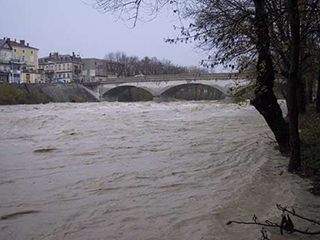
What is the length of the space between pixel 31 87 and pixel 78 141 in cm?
3778

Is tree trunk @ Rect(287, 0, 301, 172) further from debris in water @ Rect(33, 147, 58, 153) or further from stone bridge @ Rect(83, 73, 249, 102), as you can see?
stone bridge @ Rect(83, 73, 249, 102)

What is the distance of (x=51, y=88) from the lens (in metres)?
49.2

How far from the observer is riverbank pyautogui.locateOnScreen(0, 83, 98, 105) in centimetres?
4109

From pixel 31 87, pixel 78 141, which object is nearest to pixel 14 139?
pixel 78 141

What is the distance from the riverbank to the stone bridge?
2368mm

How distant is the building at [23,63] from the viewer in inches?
2559

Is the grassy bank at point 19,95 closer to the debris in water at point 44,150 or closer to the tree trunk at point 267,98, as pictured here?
the debris in water at point 44,150

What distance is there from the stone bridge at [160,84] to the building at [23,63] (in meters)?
15.8

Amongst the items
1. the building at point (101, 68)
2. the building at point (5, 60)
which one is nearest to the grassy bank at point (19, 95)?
the building at point (5, 60)

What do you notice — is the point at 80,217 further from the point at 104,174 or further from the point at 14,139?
the point at 14,139

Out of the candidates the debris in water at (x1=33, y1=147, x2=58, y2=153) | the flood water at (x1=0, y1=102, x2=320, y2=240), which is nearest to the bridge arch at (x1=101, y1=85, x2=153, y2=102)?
the debris in water at (x1=33, y1=147, x2=58, y2=153)

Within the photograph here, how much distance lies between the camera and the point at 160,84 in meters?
52.4

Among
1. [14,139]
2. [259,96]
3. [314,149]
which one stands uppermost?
[259,96]

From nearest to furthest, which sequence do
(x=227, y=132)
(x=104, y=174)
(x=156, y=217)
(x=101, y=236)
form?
1. (x=101, y=236)
2. (x=156, y=217)
3. (x=104, y=174)
4. (x=227, y=132)
